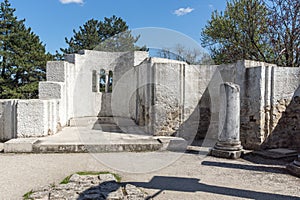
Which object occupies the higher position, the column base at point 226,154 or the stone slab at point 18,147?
the stone slab at point 18,147

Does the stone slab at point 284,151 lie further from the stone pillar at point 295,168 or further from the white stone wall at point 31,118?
the white stone wall at point 31,118

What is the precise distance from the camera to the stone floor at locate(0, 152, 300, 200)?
3887 millimetres

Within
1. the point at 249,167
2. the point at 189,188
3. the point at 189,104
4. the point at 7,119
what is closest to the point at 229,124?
the point at 249,167

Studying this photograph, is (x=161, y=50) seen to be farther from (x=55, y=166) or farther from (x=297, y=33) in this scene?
(x=297, y=33)

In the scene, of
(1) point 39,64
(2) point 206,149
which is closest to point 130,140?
(2) point 206,149

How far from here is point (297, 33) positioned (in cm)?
1238

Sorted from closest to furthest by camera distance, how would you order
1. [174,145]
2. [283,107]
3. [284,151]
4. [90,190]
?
1. [90,190]
2. [284,151]
3. [174,145]
4. [283,107]

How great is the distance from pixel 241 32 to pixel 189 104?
9689 millimetres

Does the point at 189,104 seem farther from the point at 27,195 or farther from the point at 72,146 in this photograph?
the point at 27,195

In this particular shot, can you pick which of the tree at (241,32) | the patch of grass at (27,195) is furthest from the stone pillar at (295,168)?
the tree at (241,32)

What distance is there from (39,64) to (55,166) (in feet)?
56.3

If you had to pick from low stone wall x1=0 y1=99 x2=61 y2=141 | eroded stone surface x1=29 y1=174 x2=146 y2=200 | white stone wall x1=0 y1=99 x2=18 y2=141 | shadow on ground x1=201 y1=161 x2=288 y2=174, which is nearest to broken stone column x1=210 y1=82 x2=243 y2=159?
shadow on ground x1=201 y1=161 x2=288 y2=174

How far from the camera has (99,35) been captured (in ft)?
82.3

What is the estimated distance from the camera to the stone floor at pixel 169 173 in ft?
12.8
